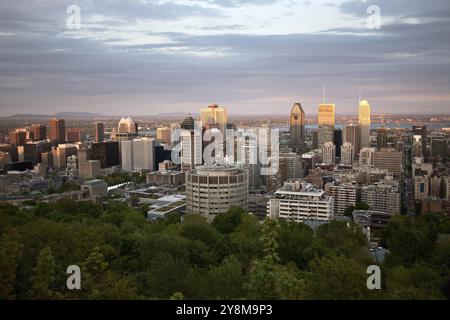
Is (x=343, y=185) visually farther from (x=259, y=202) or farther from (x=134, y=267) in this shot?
(x=134, y=267)

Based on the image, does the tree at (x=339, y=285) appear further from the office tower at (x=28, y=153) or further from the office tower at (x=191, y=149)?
the office tower at (x=191, y=149)

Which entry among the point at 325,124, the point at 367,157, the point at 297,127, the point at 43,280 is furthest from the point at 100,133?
the point at 43,280

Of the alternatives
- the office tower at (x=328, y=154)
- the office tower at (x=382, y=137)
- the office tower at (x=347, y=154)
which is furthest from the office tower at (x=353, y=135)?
the office tower at (x=382, y=137)

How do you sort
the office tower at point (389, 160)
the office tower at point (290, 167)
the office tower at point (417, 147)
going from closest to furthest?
the office tower at point (417, 147), the office tower at point (290, 167), the office tower at point (389, 160)

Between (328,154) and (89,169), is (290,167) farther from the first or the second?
(89,169)

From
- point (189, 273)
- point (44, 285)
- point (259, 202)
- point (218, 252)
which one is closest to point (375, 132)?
point (259, 202)
